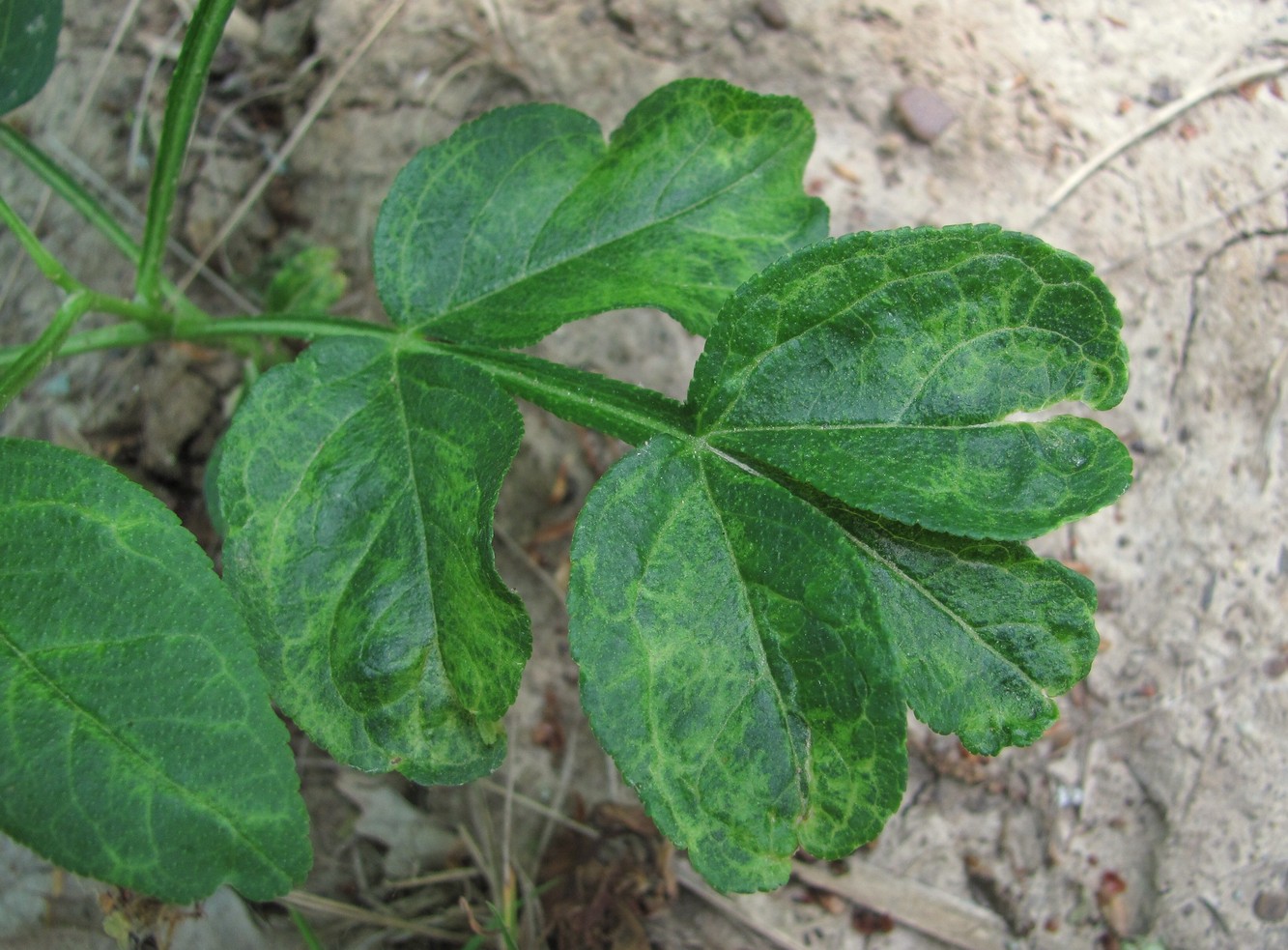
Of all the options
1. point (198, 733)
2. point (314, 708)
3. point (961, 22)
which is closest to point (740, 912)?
point (314, 708)

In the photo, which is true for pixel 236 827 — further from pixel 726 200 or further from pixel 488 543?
pixel 726 200

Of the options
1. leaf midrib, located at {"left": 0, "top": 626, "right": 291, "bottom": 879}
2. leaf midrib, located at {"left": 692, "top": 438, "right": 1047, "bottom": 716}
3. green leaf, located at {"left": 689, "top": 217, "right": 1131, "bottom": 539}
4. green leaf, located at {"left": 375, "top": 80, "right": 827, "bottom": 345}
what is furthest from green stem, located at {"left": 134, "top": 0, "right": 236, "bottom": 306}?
leaf midrib, located at {"left": 692, "top": 438, "right": 1047, "bottom": 716}

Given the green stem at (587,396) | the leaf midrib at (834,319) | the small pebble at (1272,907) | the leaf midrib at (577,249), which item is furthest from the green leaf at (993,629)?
the small pebble at (1272,907)

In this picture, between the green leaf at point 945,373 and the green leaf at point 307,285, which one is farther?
the green leaf at point 307,285

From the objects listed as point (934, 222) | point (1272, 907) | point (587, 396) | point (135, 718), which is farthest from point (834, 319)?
point (1272, 907)

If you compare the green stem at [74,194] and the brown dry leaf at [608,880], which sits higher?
the green stem at [74,194]

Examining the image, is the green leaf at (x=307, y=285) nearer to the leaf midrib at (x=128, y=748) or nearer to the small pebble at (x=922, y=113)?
the leaf midrib at (x=128, y=748)

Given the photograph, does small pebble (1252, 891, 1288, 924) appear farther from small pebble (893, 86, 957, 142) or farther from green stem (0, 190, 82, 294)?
green stem (0, 190, 82, 294)
